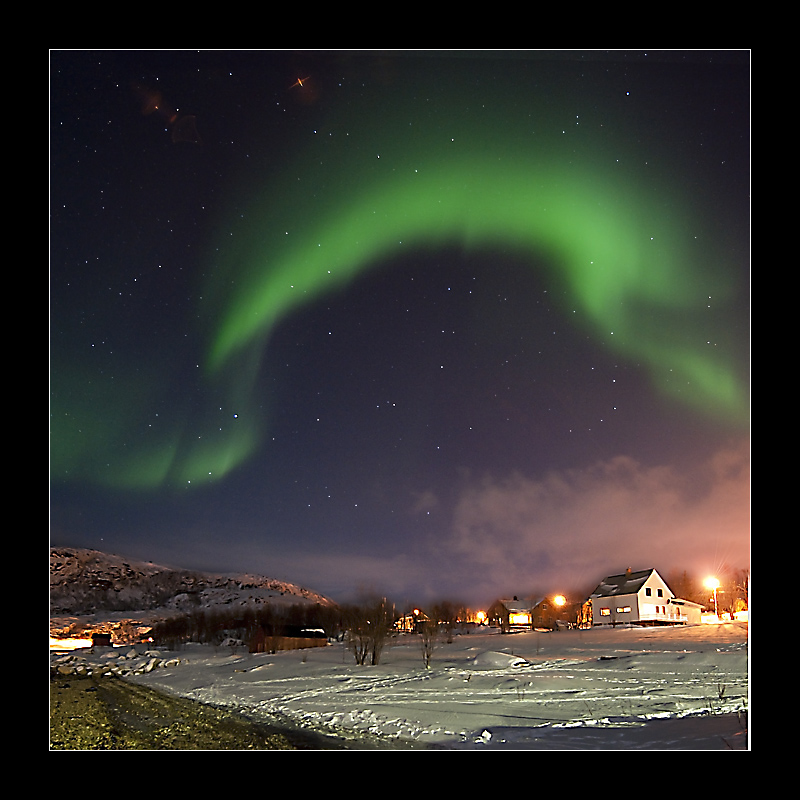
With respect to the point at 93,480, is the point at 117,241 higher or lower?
higher

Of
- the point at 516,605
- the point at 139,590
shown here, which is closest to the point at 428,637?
the point at 516,605

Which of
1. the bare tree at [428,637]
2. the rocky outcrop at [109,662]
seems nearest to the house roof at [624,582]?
the bare tree at [428,637]

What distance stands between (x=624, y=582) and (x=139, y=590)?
3352 mm

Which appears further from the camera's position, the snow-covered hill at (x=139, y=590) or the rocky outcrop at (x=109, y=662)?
the snow-covered hill at (x=139, y=590)

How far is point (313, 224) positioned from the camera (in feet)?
16.6

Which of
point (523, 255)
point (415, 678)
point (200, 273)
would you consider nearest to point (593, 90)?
point (523, 255)

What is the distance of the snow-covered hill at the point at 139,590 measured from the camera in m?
4.72

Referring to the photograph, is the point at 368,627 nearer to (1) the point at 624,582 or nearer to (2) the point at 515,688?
(2) the point at 515,688

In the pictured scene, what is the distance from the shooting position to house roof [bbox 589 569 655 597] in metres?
5.00

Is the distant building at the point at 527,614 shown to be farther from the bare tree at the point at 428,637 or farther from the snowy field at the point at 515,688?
the bare tree at the point at 428,637
